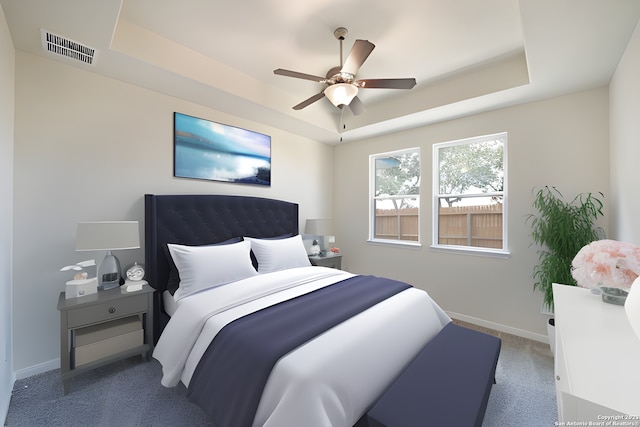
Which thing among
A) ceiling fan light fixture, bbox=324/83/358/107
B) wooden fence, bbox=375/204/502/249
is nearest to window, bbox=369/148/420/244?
wooden fence, bbox=375/204/502/249

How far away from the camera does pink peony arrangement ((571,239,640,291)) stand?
3.97 feet

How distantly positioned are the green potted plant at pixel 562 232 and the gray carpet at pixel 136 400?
80 centimetres

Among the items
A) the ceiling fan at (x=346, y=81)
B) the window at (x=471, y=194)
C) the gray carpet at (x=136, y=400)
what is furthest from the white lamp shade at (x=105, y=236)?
the window at (x=471, y=194)

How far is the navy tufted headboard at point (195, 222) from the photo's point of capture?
2574 millimetres

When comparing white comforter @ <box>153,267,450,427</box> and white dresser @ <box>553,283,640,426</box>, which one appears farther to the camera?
white comforter @ <box>153,267,450,427</box>

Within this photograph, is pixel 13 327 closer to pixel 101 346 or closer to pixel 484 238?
pixel 101 346

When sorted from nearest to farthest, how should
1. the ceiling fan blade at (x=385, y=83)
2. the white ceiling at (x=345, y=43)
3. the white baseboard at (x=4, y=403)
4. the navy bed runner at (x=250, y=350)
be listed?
the navy bed runner at (x=250, y=350), the white baseboard at (x=4, y=403), the white ceiling at (x=345, y=43), the ceiling fan blade at (x=385, y=83)

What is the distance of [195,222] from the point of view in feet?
9.41

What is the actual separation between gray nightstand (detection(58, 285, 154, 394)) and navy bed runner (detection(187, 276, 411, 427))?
0.99 m

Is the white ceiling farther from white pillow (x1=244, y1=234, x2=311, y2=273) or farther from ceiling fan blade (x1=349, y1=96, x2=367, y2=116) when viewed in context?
white pillow (x1=244, y1=234, x2=311, y2=273)

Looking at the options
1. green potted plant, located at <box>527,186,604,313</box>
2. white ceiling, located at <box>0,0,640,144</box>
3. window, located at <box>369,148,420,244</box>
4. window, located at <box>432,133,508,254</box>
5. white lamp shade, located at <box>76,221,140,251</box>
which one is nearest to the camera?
white ceiling, located at <box>0,0,640,144</box>

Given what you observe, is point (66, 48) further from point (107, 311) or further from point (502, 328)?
point (502, 328)

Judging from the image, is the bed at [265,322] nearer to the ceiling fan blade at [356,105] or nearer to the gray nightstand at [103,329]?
the gray nightstand at [103,329]

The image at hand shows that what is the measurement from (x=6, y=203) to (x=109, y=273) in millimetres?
828
